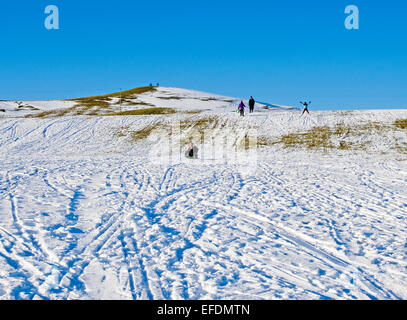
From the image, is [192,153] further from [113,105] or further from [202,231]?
[113,105]

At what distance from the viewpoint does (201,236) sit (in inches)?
339

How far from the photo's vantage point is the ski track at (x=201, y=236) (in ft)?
20.0

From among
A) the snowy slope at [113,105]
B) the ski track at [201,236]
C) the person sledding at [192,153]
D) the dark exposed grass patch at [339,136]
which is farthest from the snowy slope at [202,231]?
the snowy slope at [113,105]

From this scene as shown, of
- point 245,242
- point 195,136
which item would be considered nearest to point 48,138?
point 195,136

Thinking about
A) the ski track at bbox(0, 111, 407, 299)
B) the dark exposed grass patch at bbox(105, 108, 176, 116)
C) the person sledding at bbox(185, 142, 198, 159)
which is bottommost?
the ski track at bbox(0, 111, 407, 299)

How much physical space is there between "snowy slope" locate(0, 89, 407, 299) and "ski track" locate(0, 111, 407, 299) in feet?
0.12

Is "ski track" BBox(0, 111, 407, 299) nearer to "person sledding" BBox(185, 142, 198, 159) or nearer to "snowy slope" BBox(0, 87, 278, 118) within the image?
Answer: "person sledding" BBox(185, 142, 198, 159)

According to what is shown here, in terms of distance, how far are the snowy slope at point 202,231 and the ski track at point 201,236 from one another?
0.04 meters

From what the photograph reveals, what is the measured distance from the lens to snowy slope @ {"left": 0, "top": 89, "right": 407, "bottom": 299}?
612 centimetres

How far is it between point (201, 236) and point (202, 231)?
0.37m

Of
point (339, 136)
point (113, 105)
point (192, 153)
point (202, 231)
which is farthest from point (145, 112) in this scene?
point (202, 231)

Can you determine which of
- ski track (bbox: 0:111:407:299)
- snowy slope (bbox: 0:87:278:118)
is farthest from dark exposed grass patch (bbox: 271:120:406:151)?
snowy slope (bbox: 0:87:278:118)

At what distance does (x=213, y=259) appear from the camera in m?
7.24
